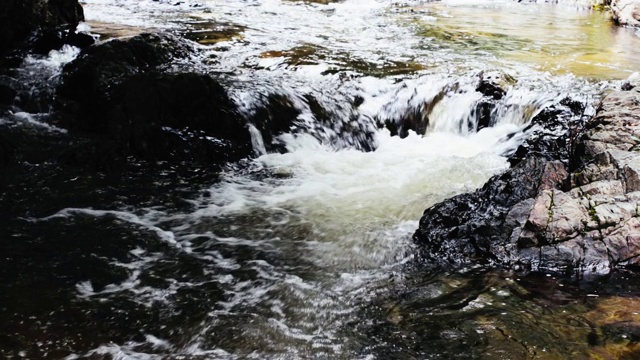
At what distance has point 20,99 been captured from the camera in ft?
28.9

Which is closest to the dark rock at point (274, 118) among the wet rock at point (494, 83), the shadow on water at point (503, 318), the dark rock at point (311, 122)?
the dark rock at point (311, 122)

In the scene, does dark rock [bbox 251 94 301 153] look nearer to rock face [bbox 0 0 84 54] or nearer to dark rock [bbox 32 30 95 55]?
dark rock [bbox 32 30 95 55]

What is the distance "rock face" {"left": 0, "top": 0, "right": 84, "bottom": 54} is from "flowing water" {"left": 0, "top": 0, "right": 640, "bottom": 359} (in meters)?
0.74

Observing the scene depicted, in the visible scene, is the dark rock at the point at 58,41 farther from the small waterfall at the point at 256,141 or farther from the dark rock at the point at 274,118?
the small waterfall at the point at 256,141

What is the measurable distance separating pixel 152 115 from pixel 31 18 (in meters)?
5.28

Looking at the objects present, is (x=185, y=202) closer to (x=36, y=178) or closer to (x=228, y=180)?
(x=228, y=180)

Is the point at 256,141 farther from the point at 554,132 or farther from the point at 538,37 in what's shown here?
the point at 538,37

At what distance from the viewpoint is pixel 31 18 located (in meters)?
10.5

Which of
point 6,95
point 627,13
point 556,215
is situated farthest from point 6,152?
point 627,13

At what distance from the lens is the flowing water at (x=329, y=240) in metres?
3.60

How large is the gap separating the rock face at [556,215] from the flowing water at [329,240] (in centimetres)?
31

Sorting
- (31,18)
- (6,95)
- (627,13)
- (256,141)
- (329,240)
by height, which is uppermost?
(31,18)

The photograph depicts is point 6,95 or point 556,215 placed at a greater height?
point 6,95

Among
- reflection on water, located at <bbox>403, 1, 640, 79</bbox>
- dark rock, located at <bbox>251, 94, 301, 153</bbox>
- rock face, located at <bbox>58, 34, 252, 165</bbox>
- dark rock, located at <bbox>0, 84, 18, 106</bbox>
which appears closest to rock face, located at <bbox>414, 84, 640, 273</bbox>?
dark rock, located at <bbox>251, 94, 301, 153</bbox>
